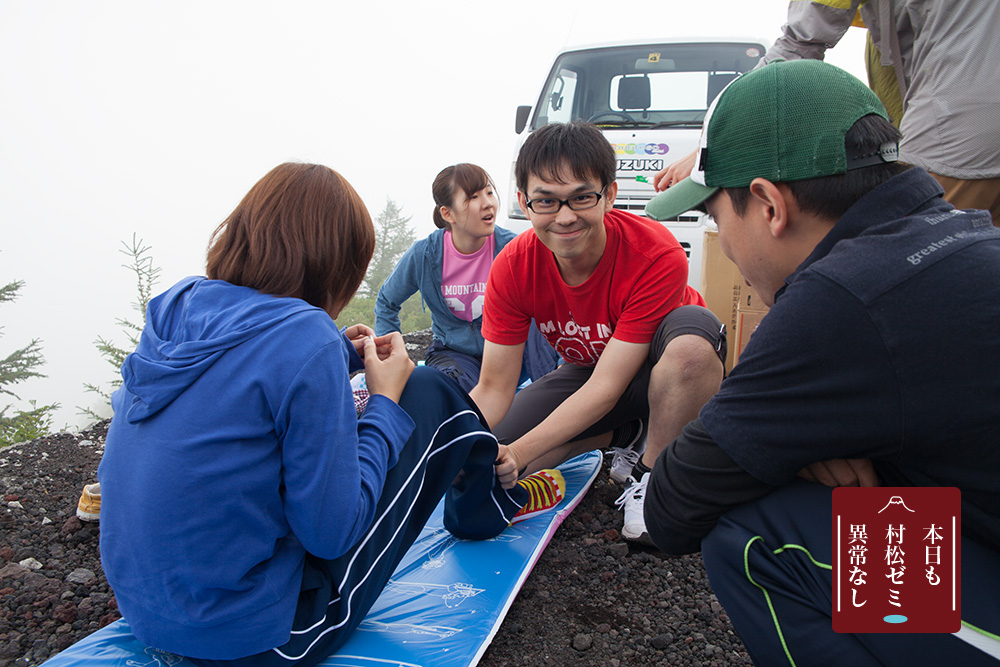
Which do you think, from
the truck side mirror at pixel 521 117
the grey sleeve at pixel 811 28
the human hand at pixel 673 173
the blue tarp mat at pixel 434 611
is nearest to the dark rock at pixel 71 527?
the blue tarp mat at pixel 434 611

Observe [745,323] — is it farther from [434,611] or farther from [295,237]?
[295,237]

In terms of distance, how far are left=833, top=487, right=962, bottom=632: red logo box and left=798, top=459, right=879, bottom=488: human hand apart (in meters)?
0.02

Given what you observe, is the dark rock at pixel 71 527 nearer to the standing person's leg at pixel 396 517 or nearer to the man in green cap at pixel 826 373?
the standing person's leg at pixel 396 517

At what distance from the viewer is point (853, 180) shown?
1.15 metres

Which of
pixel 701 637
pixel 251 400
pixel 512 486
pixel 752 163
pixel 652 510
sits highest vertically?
pixel 752 163

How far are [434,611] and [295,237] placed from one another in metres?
1.04

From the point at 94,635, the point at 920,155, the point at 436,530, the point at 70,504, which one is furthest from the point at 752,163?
the point at 70,504

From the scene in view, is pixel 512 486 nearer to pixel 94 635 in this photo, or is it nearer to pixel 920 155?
pixel 94 635

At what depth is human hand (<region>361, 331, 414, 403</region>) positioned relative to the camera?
1546mm

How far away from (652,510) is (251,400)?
0.79m

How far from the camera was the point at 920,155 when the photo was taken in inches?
85.4

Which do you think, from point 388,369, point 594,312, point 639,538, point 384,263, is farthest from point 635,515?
point 384,263

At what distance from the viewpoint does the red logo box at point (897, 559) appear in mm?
1051

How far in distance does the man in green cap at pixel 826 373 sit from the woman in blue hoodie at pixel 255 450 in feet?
2.06
